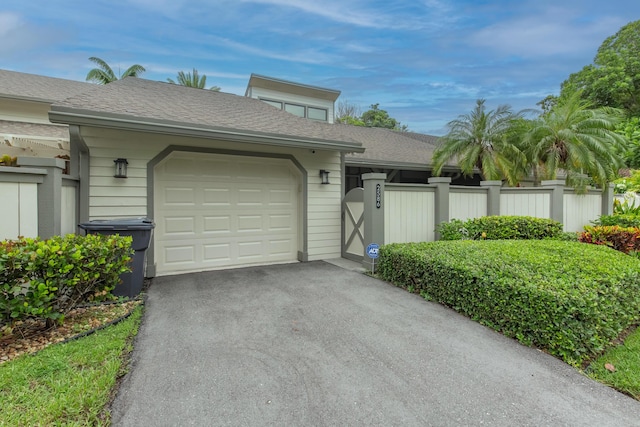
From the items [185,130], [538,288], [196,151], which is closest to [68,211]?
[185,130]

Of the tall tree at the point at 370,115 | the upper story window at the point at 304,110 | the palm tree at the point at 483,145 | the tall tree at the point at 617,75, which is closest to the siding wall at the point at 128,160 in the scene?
the upper story window at the point at 304,110

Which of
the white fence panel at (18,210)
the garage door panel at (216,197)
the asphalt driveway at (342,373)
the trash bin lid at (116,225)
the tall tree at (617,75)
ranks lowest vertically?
the asphalt driveway at (342,373)

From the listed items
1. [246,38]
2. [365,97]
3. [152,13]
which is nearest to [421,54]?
[246,38]

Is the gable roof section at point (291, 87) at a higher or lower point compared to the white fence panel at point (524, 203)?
higher

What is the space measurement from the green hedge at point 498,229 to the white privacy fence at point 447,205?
41 centimetres

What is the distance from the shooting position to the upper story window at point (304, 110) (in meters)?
12.0

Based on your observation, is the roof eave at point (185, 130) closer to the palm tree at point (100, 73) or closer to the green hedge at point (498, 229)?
the green hedge at point (498, 229)

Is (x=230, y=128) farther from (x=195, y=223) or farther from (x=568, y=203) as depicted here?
(x=568, y=203)

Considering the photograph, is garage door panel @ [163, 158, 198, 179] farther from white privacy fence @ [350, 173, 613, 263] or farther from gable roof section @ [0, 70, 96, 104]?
gable roof section @ [0, 70, 96, 104]

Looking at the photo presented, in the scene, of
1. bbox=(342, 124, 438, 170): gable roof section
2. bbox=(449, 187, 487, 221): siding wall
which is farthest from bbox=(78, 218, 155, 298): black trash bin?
bbox=(449, 187, 487, 221): siding wall

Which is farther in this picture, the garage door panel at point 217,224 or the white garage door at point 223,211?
the garage door panel at point 217,224

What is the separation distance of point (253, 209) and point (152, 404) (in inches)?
195

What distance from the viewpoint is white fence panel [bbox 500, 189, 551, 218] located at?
26.2 ft

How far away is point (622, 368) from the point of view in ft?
9.21
